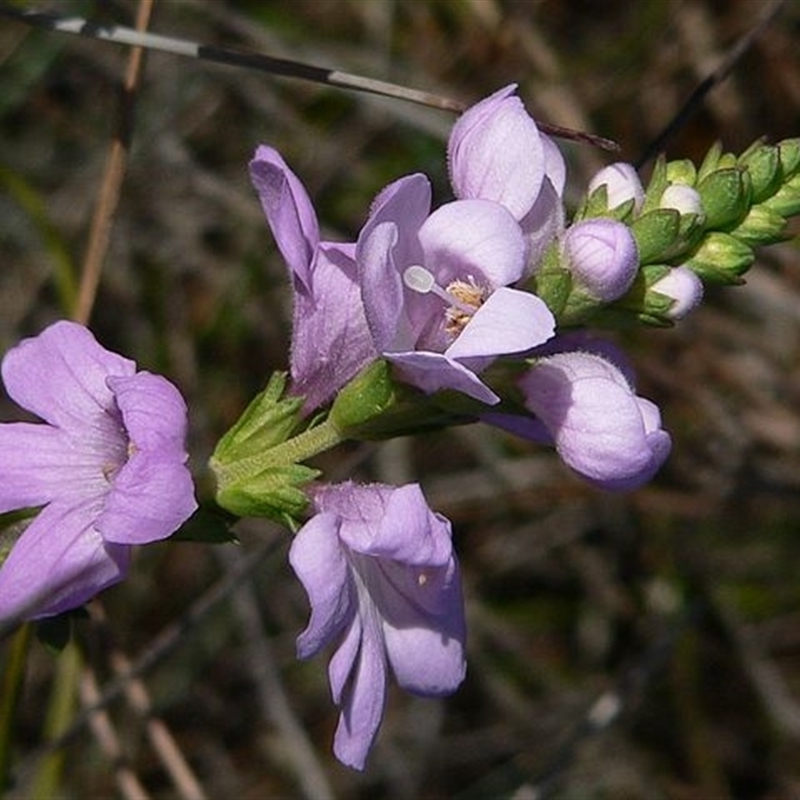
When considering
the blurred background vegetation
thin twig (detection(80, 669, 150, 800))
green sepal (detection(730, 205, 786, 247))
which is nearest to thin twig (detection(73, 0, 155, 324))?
thin twig (detection(80, 669, 150, 800))

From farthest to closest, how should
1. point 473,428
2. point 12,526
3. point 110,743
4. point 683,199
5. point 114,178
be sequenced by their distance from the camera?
point 473,428, point 110,743, point 114,178, point 12,526, point 683,199

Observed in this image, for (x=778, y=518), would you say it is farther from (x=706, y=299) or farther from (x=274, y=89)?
(x=274, y=89)

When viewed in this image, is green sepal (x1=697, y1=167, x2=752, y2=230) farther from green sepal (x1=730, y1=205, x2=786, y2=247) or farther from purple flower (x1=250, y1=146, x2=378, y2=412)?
purple flower (x1=250, y1=146, x2=378, y2=412)

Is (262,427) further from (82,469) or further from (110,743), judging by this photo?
(110,743)

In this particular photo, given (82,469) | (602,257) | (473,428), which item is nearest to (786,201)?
(602,257)

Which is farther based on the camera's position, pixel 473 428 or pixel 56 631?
pixel 473 428

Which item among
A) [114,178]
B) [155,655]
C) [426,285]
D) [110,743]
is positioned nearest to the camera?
[426,285]

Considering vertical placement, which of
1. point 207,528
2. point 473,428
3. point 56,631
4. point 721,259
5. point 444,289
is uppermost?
point 721,259

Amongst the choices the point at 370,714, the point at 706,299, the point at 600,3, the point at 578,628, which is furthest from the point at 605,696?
the point at 600,3
